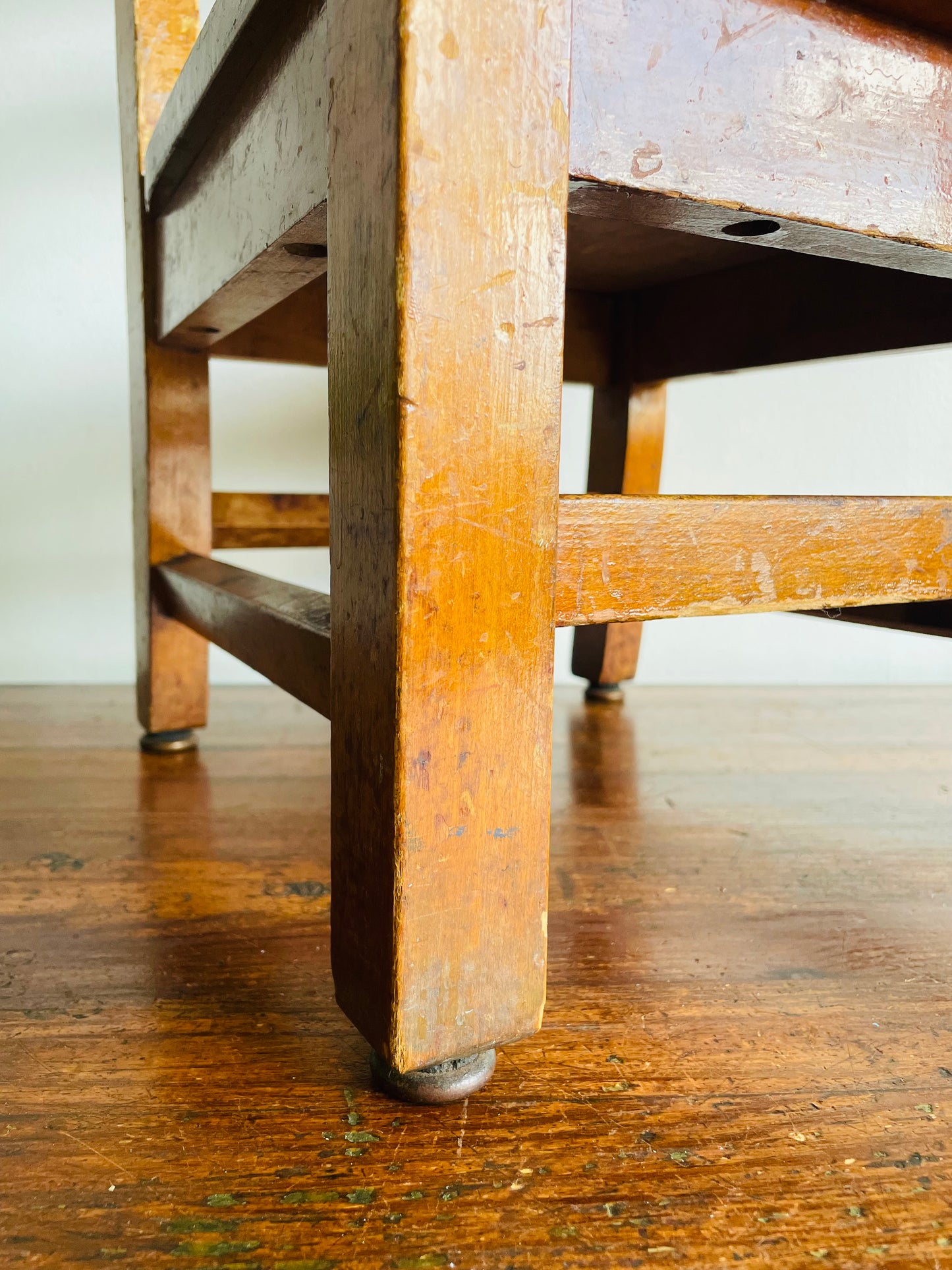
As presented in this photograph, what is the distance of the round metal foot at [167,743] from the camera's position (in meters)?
1.14

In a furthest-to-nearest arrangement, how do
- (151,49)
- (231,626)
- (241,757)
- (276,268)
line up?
(241,757)
(151,49)
(231,626)
(276,268)

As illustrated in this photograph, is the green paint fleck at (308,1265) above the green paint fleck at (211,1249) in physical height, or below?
above

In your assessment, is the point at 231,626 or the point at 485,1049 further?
the point at 231,626

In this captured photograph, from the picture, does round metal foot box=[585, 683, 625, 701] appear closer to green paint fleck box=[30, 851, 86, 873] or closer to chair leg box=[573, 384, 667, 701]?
chair leg box=[573, 384, 667, 701]

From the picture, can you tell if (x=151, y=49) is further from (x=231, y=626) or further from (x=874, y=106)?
(x=874, y=106)

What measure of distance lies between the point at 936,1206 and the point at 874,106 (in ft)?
1.80

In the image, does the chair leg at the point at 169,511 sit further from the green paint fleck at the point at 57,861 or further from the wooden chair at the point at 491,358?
the wooden chair at the point at 491,358

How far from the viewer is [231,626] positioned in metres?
0.78

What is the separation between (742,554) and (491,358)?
192mm

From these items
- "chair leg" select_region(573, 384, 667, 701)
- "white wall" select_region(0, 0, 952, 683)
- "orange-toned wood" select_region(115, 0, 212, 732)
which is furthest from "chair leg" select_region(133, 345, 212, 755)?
"chair leg" select_region(573, 384, 667, 701)

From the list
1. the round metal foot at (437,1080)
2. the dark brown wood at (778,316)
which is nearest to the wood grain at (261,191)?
the round metal foot at (437,1080)

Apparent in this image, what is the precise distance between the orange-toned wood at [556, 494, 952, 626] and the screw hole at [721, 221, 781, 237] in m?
0.15

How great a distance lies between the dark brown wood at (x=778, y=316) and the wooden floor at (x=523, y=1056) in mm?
483

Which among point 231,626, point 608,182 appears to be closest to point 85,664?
point 231,626
